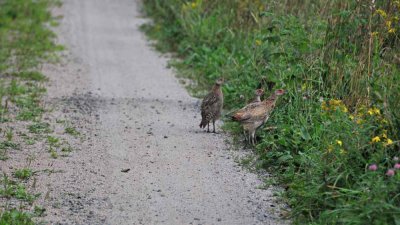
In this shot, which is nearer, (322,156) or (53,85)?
(322,156)

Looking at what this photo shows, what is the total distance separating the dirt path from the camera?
787 cm

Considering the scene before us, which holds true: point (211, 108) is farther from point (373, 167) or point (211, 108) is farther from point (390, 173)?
point (390, 173)

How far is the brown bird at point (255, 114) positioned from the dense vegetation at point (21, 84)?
2.55 meters

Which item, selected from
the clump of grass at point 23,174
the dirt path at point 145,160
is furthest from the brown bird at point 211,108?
the clump of grass at point 23,174

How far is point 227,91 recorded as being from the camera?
40.0 feet

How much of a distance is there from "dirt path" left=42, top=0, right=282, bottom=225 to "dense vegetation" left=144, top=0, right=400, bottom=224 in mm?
476

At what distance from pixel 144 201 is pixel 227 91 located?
433 centimetres

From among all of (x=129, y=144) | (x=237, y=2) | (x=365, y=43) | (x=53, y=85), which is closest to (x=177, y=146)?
(x=129, y=144)

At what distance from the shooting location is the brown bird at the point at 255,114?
32.3 ft

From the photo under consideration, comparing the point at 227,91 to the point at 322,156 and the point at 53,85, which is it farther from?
the point at 322,156

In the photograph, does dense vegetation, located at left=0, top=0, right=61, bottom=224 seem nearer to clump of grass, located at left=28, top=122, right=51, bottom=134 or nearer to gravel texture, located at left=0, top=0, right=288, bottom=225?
clump of grass, located at left=28, top=122, right=51, bottom=134

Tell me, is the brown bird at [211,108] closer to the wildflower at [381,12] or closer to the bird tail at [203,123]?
the bird tail at [203,123]

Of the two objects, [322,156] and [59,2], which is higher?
[322,156]

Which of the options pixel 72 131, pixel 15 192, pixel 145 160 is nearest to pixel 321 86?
pixel 145 160
